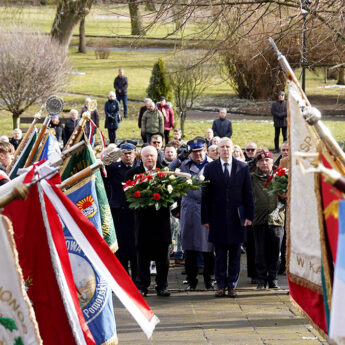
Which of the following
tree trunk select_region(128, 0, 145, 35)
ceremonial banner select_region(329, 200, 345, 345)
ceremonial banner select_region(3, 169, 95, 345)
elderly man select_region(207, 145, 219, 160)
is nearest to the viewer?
ceremonial banner select_region(329, 200, 345, 345)

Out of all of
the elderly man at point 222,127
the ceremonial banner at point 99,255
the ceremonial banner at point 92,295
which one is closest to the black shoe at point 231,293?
the ceremonial banner at point 92,295

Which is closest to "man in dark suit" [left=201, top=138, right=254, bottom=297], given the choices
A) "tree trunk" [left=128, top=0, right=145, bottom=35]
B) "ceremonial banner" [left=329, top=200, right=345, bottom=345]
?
"tree trunk" [left=128, top=0, right=145, bottom=35]

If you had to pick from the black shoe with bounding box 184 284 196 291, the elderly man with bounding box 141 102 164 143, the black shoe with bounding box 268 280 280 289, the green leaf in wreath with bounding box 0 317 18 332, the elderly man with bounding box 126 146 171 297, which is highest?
the green leaf in wreath with bounding box 0 317 18 332

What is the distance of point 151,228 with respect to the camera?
463 inches

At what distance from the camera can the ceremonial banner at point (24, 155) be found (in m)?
9.72

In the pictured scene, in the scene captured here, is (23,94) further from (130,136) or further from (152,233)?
(152,233)

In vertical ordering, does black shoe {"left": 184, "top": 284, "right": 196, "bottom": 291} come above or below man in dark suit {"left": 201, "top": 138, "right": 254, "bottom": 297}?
below

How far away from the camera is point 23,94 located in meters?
29.4

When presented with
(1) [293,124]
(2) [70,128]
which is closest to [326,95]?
(2) [70,128]

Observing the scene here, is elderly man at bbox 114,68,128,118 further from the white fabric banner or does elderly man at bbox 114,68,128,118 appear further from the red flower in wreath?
the white fabric banner

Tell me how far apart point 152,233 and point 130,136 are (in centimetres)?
1815

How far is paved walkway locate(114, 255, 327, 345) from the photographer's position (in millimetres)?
9430

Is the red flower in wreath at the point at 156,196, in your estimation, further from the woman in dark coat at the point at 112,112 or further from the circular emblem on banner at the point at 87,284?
the woman in dark coat at the point at 112,112

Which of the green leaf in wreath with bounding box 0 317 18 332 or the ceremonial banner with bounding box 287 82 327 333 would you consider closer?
the green leaf in wreath with bounding box 0 317 18 332
